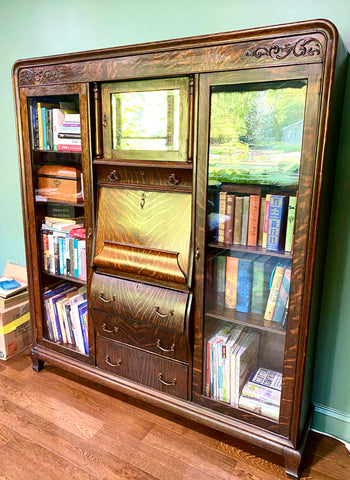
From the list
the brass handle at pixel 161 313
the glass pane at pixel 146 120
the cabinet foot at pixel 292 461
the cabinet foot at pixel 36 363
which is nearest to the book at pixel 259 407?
the cabinet foot at pixel 292 461

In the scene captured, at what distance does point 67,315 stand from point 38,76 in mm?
1291

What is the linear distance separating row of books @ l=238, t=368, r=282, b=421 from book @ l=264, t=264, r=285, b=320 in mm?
266

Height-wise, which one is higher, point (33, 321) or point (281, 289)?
point (281, 289)

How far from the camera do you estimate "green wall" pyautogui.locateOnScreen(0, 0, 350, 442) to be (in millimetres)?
1667

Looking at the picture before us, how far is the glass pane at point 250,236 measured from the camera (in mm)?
1466

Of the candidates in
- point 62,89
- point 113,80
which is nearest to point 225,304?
point 113,80

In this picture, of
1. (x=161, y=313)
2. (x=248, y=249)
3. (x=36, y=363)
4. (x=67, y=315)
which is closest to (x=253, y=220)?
(x=248, y=249)

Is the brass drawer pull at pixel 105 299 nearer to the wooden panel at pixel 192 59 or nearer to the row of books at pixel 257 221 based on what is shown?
the row of books at pixel 257 221

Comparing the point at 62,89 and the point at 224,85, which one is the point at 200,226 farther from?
the point at 62,89

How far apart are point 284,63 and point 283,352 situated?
1114 millimetres

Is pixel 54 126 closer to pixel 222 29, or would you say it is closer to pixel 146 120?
pixel 146 120

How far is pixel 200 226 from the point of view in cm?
161

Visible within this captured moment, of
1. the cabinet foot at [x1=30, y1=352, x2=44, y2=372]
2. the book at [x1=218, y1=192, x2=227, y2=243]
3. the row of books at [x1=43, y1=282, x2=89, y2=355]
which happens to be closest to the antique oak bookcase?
the book at [x1=218, y1=192, x2=227, y2=243]

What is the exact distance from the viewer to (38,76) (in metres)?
1.90
